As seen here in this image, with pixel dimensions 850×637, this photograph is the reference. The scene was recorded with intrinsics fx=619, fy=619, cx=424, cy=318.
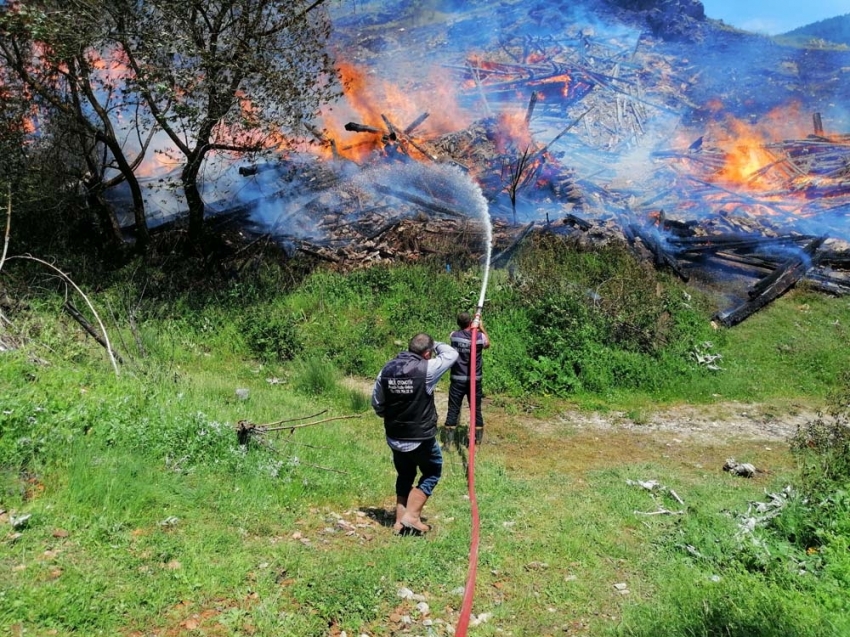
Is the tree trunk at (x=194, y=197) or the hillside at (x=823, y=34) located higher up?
the hillside at (x=823, y=34)

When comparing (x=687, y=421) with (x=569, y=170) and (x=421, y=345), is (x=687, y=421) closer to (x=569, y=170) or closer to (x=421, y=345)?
(x=421, y=345)

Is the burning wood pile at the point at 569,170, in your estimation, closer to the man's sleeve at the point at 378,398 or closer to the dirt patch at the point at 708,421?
the dirt patch at the point at 708,421

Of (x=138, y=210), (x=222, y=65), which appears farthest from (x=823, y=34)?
(x=138, y=210)

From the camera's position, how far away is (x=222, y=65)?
12.0 m

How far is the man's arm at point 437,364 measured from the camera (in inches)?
210

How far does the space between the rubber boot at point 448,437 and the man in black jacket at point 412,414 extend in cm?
265

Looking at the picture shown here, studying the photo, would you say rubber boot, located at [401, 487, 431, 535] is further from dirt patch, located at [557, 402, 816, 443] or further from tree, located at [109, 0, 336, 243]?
tree, located at [109, 0, 336, 243]

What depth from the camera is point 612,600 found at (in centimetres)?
445

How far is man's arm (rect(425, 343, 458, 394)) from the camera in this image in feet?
17.5

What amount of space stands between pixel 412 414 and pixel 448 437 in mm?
3071

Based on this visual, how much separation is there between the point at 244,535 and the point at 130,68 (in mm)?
11099

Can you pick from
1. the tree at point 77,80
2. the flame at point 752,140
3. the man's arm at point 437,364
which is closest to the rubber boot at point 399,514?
the man's arm at point 437,364

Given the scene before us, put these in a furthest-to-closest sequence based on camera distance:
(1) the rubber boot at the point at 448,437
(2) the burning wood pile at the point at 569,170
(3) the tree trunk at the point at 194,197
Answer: (2) the burning wood pile at the point at 569,170
(3) the tree trunk at the point at 194,197
(1) the rubber boot at the point at 448,437

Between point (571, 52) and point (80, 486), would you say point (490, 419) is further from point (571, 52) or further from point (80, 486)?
point (571, 52)
